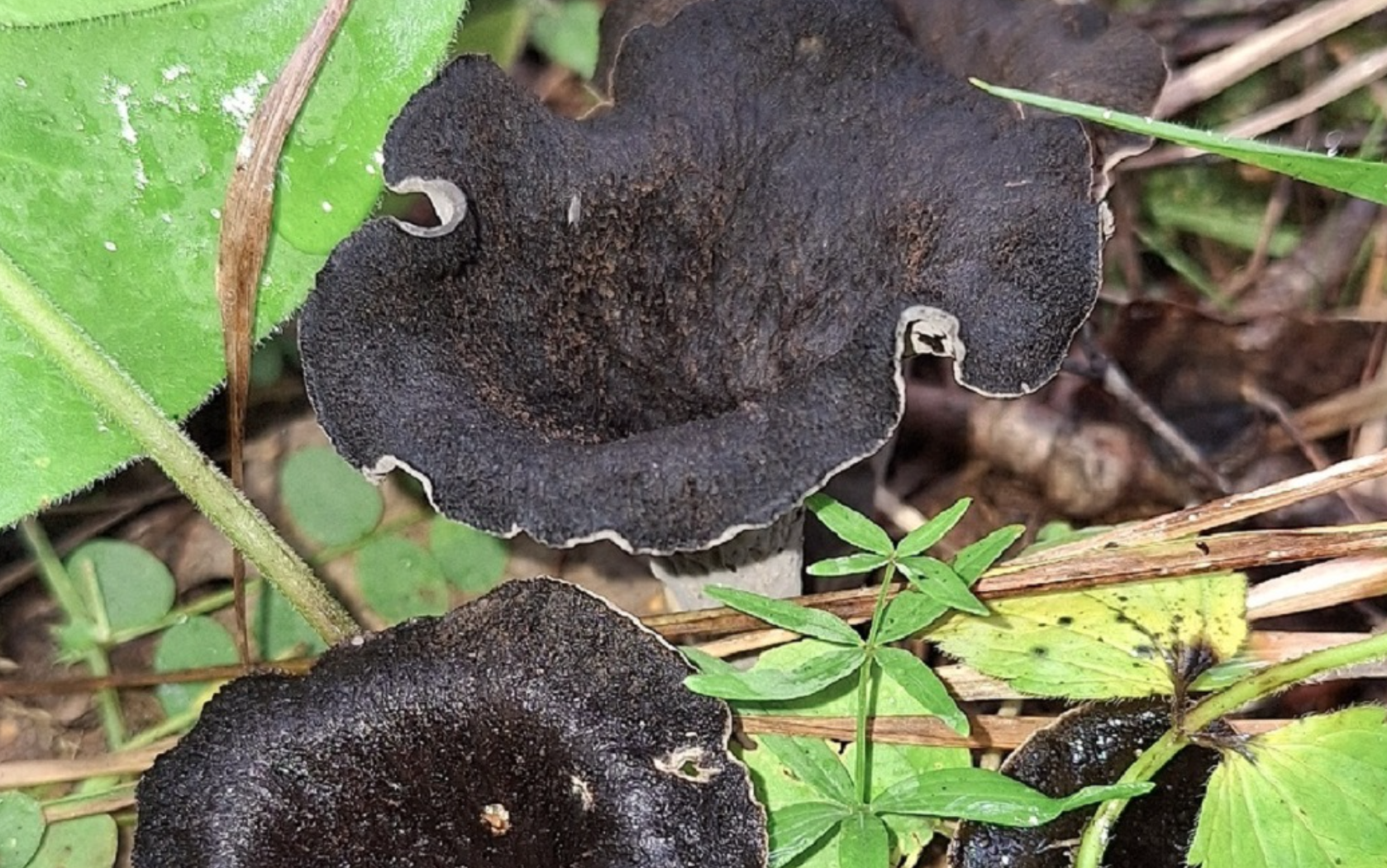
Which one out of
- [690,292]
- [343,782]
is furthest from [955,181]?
[343,782]

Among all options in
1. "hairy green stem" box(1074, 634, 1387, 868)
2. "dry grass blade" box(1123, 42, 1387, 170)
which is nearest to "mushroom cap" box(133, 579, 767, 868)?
"hairy green stem" box(1074, 634, 1387, 868)

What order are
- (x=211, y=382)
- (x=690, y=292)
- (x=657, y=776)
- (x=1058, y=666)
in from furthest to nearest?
(x=211, y=382), (x=690, y=292), (x=1058, y=666), (x=657, y=776)

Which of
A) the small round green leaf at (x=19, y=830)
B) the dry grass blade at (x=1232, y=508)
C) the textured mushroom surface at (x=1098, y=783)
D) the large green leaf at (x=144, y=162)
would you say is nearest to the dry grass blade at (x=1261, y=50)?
the dry grass blade at (x=1232, y=508)

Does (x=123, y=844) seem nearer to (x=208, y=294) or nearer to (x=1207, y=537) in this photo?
(x=208, y=294)

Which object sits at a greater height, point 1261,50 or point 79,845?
point 1261,50

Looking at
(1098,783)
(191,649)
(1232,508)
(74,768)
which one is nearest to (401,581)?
(191,649)

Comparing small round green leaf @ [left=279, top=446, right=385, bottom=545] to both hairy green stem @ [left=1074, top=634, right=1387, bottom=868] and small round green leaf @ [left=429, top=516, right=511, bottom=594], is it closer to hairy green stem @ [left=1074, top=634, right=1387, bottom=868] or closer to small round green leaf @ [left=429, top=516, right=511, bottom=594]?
small round green leaf @ [left=429, top=516, right=511, bottom=594]

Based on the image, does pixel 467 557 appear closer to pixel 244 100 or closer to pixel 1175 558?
pixel 244 100
